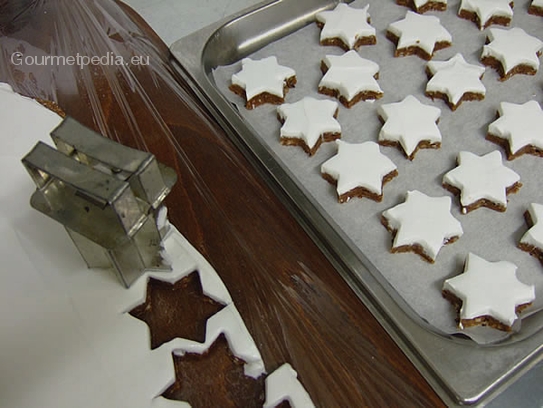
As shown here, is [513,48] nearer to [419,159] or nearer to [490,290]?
[419,159]

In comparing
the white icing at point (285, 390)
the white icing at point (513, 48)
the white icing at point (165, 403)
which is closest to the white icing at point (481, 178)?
the white icing at point (513, 48)

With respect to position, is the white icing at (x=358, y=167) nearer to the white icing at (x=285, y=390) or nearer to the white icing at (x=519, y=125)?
the white icing at (x=519, y=125)

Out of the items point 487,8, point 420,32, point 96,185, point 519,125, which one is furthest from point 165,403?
point 487,8

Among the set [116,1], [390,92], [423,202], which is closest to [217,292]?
[423,202]

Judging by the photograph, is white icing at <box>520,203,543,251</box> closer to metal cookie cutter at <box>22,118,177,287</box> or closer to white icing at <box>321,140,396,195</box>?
white icing at <box>321,140,396,195</box>

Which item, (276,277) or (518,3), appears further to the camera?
(518,3)

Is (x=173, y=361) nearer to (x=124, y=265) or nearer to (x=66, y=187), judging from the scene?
(x=124, y=265)
